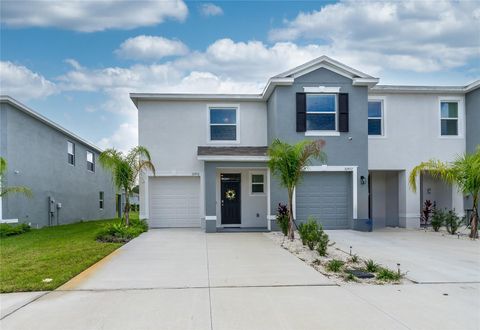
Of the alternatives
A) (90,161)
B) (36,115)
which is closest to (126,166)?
(36,115)

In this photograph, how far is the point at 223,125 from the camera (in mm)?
16609

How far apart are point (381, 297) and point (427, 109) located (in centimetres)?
1321

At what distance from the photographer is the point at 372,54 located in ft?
53.9

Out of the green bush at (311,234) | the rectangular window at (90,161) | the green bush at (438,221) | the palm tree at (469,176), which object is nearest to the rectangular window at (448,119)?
the palm tree at (469,176)

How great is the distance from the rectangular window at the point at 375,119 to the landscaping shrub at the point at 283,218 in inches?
223

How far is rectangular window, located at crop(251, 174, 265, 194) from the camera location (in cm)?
1648

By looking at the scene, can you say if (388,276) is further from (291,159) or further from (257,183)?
(257,183)

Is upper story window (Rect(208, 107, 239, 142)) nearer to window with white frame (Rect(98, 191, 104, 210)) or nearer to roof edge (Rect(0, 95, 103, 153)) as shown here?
roof edge (Rect(0, 95, 103, 153))

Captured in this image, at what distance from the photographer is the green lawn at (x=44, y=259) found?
6840mm

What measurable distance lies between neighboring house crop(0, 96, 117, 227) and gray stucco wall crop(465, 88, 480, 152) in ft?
63.2

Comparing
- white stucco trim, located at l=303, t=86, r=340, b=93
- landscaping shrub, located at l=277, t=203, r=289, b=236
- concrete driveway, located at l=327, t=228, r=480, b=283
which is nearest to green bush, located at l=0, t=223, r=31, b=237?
landscaping shrub, located at l=277, t=203, r=289, b=236

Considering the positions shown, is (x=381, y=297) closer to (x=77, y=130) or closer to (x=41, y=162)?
(x=41, y=162)

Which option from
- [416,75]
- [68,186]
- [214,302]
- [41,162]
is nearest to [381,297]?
[214,302]

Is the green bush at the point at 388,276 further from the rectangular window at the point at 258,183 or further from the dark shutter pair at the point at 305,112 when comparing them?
the rectangular window at the point at 258,183
